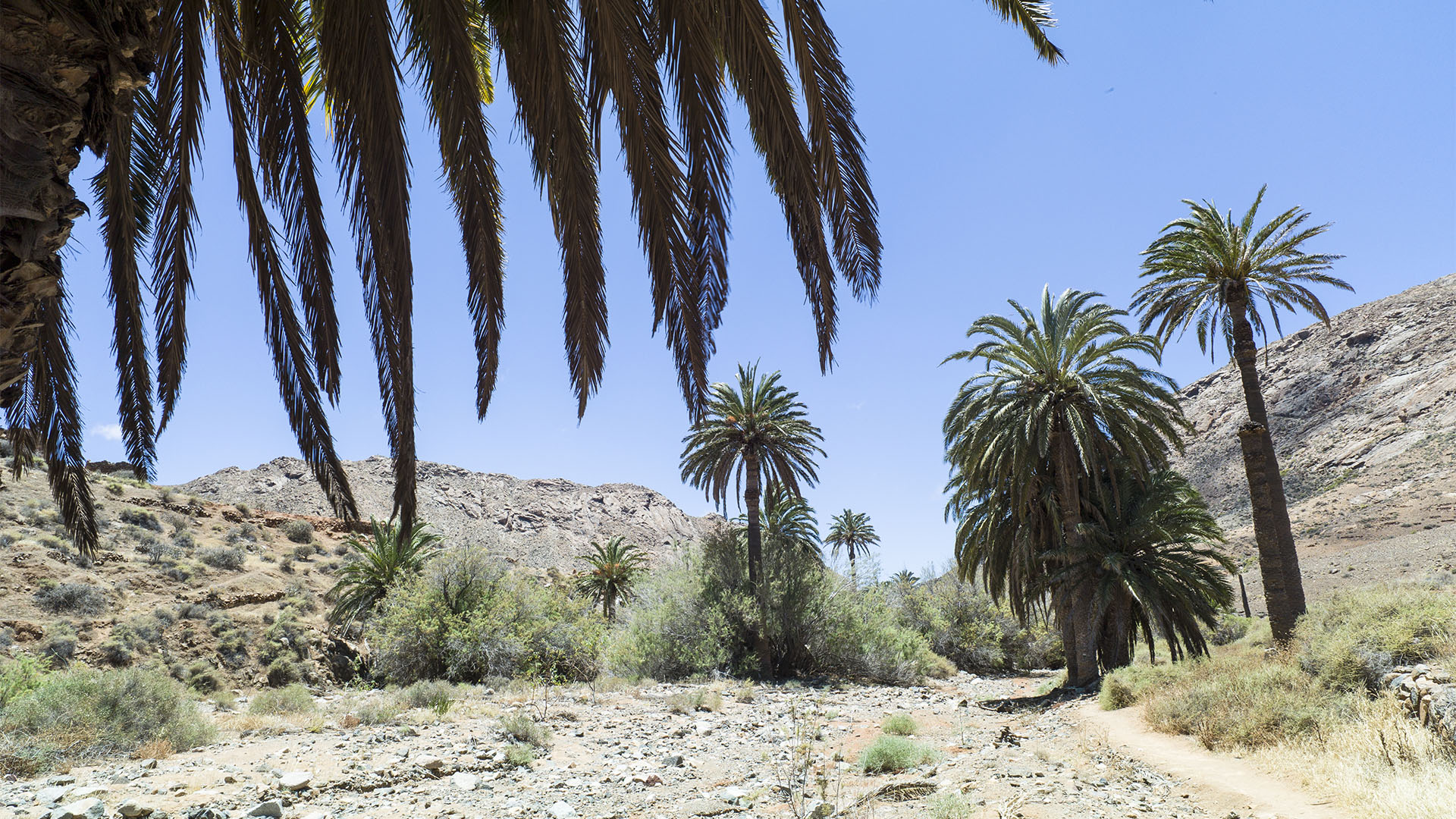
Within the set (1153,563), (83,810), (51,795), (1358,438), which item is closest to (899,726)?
(83,810)

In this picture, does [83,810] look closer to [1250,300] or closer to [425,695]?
[425,695]

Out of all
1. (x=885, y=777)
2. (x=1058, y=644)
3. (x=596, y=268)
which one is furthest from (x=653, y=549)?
(x=596, y=268)

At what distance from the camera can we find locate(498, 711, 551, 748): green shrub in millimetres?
11758

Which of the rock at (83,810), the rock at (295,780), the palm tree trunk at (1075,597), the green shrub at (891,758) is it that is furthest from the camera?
the palm tree trunk at (1075,597)

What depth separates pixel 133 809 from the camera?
6.50 m

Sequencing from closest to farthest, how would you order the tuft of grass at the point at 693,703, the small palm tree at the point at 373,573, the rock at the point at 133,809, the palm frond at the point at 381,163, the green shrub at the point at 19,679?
the palm frond at the point at 381,163 → the rock at the point at 133,809 → the green shrub at the point at 19,679 → the tuft of grass at the point at 693,703 → the small palm tree at the point at 373,573

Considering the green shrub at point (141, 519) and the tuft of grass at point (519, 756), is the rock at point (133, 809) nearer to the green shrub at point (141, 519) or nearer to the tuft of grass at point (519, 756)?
the tuft of grass at point (519, 756)

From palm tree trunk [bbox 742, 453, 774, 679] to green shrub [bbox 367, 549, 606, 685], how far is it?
23.1 feet

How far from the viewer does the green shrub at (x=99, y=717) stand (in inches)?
366

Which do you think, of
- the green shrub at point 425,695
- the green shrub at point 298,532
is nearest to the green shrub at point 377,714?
the green shrub at point 425,695

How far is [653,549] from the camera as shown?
313 ft

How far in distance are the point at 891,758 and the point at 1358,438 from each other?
265 ft

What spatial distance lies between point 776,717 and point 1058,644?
994 inches

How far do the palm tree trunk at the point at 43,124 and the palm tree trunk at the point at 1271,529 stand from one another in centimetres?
2003
